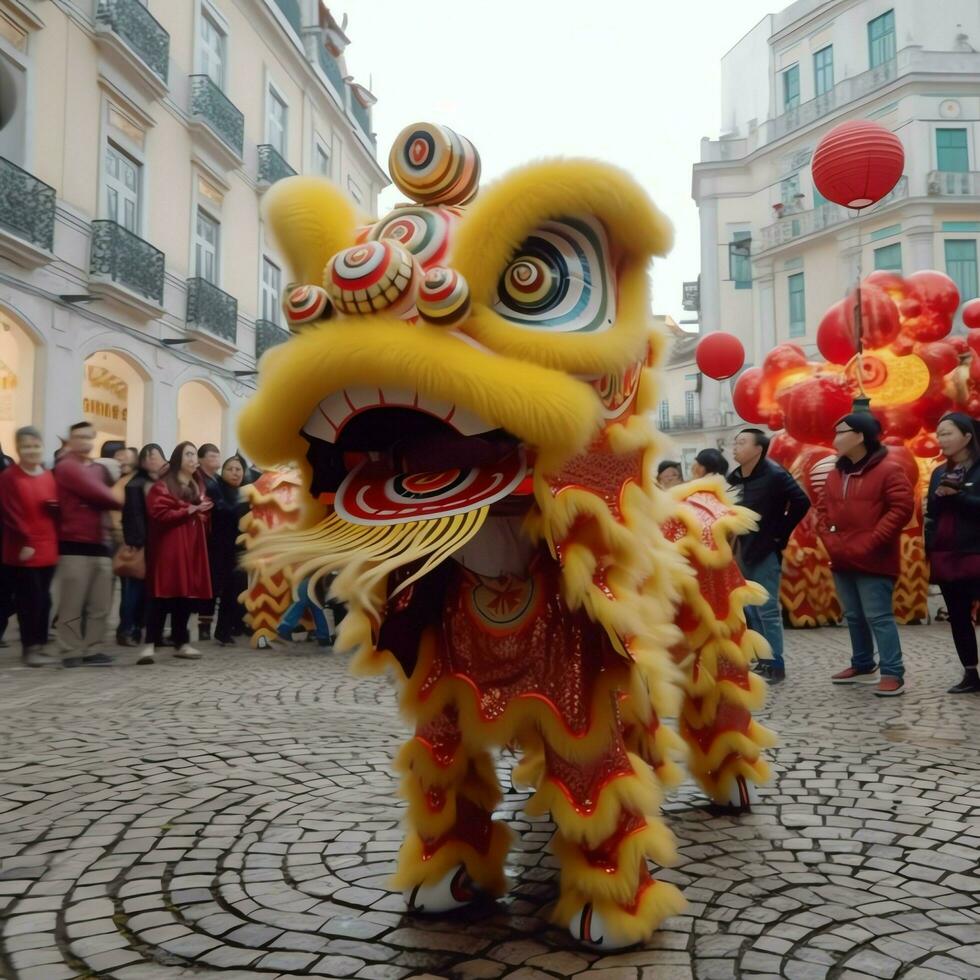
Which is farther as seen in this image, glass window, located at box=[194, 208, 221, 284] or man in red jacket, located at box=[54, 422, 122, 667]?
glass window, located at box=[194, 208, 221, 284]

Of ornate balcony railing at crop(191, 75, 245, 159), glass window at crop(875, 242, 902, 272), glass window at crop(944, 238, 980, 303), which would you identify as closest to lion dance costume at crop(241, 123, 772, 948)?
ornate balcony railing at crop(191, 75, 245, 159)

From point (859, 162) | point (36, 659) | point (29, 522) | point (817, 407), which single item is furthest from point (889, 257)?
point (36, 659)

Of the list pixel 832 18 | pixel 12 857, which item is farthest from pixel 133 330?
pixel 832 18

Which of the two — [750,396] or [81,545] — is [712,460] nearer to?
[81,545]

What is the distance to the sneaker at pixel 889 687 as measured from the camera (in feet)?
17.6

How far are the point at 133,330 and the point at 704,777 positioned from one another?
11.8 meters

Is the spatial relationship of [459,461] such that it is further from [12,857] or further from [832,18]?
[832,18]

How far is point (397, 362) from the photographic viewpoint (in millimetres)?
1768

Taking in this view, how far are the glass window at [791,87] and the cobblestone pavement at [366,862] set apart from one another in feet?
81.3

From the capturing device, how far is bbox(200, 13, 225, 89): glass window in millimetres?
15133

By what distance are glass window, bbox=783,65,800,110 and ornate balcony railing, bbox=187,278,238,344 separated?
1776cm

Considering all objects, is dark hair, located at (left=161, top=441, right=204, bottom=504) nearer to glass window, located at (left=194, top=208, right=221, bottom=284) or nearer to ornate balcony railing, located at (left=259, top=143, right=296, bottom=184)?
glass window, located at (left=194, top=208, right=221, bottom=284)

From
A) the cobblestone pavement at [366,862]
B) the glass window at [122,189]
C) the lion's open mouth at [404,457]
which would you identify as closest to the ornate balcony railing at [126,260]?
the glass window at [122,189]

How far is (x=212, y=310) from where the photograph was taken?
1493 centimetres
